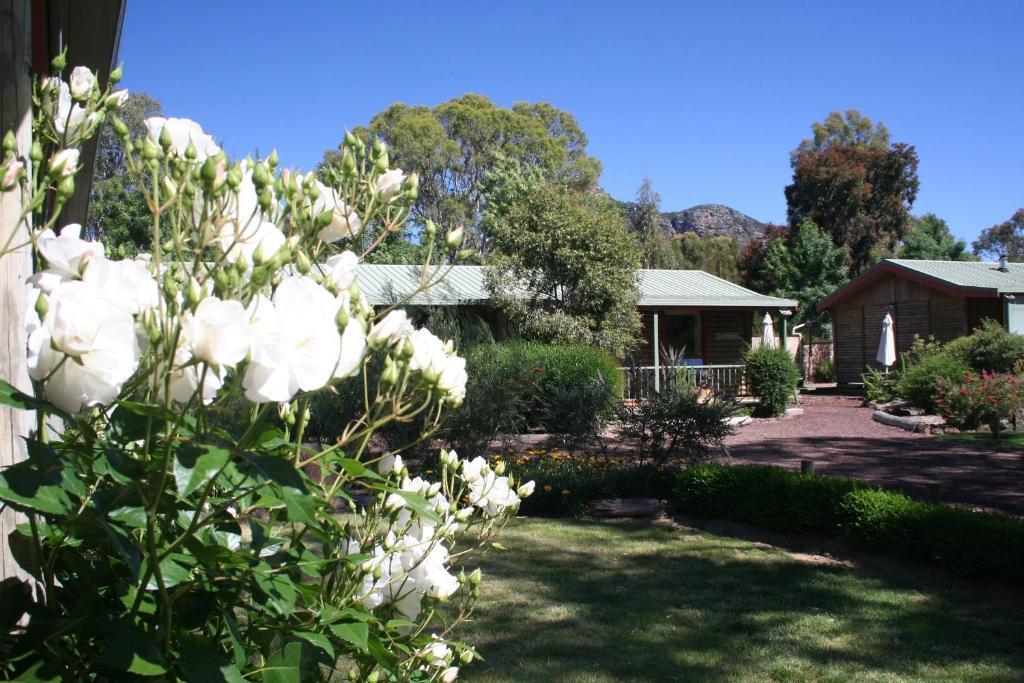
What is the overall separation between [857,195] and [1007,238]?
3529 centimetres

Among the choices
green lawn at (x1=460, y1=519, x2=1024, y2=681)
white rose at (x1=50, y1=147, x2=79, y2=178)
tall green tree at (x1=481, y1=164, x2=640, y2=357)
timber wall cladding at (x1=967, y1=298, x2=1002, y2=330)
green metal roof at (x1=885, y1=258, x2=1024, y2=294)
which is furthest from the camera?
timber wall cladding at (x1=967, y1=298, x2=1002, y2=330)

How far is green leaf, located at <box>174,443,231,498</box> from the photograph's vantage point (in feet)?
2.83

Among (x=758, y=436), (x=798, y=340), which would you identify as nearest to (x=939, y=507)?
(x=758, y=436)

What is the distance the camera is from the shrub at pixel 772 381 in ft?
59.9

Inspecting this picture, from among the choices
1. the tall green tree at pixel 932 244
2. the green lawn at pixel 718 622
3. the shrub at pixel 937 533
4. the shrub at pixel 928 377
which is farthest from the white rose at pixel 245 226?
the tall green tree at pixel 932 244

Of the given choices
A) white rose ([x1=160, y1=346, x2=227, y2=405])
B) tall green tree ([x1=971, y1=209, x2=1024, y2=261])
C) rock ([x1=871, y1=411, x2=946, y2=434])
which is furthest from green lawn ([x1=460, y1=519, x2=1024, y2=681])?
tall green tree ([x1=971, y1=209, x2=1024, y2=261])

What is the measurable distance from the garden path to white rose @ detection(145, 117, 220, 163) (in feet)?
27.5

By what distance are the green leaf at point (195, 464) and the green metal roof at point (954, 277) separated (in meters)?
23.8

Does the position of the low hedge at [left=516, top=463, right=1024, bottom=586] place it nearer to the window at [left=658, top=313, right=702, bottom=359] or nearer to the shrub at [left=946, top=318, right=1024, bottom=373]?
the shrub at [left=946, top=318, right=1024, bottom=373]

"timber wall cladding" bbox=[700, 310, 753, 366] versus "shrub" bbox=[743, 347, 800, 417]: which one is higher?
"timber wall cladding" bbox=[700, 310, 753, 366]

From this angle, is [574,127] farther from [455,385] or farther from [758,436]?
[455,385]

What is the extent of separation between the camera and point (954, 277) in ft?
76.6

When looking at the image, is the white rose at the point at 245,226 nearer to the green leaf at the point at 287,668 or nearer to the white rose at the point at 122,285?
the white rose at the point at 122,285

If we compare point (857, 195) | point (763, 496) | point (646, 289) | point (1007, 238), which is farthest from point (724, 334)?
point (1007, 238)
